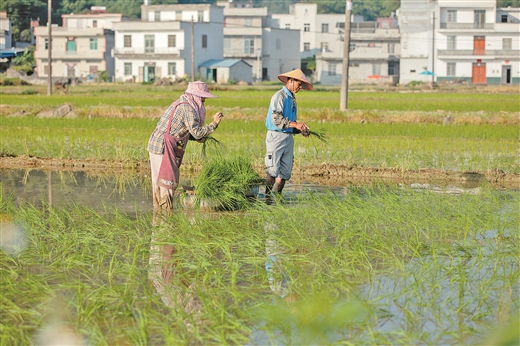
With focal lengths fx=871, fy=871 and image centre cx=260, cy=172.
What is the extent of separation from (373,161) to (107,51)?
48065mm

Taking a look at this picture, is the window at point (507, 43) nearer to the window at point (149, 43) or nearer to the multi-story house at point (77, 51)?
the window at point (149, 43)

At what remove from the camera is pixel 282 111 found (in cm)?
879

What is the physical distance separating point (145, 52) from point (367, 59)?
14972 millimetres

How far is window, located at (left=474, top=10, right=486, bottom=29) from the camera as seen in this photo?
53.4 metres

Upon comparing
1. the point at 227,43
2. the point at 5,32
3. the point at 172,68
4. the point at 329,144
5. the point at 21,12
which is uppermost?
the point at 21,12

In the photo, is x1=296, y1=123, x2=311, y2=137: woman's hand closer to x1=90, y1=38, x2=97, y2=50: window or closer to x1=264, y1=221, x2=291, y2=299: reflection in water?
x1=264, y1=221, x2=291, y2=299: reflection in water

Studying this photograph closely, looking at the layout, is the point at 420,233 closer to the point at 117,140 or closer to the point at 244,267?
the point at 244,267

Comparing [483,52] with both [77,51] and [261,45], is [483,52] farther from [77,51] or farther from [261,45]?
[77,51]

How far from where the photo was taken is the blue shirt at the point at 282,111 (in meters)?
8.75

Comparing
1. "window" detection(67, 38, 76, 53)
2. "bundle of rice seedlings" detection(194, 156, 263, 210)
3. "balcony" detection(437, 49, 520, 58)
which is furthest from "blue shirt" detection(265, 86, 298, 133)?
"window" detection(67, 38, 76, 53)

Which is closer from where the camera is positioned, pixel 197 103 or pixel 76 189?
pixel 197 103

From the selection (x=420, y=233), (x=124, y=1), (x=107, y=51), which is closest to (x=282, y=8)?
(x=124, y=1)

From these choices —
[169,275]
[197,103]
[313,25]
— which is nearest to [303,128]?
[197,103]

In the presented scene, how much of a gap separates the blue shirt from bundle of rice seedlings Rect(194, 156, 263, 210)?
22.1 inches
